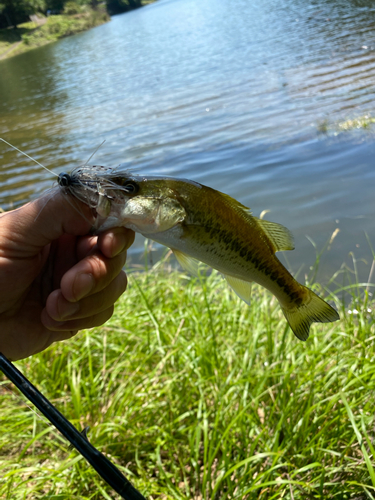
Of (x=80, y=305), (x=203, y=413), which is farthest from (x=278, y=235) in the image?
(x=203, y=413)

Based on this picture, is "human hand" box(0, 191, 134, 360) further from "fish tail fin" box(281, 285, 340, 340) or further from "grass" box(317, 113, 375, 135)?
"grass" box(317, 113, 375, 135)

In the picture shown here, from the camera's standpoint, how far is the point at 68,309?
2.13m

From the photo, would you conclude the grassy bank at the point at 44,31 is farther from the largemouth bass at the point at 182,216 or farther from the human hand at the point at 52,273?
the largemouth bass at the point at 182,216

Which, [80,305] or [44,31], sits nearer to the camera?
[80,305]

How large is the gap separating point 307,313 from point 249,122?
1196 centimetres

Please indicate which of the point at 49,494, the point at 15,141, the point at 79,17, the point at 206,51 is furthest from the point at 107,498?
the point at 79,17

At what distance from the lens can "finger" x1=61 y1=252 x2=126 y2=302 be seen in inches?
79.7

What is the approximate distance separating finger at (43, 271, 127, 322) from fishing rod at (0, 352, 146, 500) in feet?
1.09

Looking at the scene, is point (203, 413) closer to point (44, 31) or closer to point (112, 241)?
point (112, 241)

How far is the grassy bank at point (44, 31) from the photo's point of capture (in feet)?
205

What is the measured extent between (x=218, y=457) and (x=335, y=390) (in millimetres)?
1109

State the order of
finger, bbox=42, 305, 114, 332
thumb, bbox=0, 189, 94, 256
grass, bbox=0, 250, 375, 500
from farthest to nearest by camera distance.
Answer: grass, bbox=0, 250, 375, 500
finger, bbox=42, 305, 114, 332
thumb, bbox=0, 189, 94, 256

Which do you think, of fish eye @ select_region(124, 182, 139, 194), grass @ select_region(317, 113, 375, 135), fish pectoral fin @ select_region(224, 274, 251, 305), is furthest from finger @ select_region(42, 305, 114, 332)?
grass @ select_region(317, 113, 375, 135)

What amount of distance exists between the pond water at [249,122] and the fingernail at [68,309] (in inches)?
31.5
